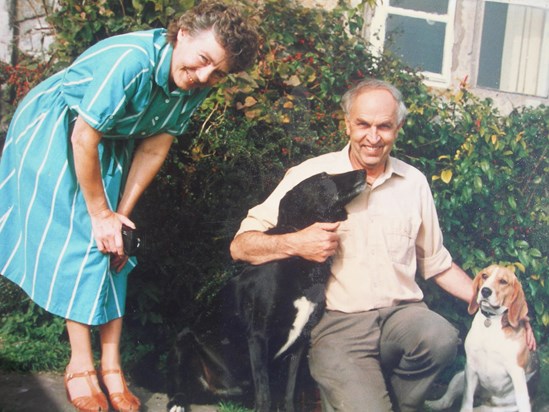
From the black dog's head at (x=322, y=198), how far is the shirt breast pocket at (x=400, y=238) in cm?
19

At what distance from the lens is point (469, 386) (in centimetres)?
240

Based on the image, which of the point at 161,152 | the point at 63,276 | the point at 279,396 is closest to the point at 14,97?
the point at 161,152

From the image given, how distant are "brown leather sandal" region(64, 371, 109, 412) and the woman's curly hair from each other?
41.5 inches

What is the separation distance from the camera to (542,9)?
2.63m

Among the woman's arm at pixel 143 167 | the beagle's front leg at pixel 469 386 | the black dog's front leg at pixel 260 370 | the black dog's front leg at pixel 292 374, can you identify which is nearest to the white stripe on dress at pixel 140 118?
the woman's arm at pixel 143 167

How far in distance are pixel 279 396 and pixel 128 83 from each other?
1217mm

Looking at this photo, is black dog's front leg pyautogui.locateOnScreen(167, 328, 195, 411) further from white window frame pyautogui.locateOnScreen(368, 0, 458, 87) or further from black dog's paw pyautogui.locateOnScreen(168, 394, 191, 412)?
white window frame pyautogui.locateOnScreen(368, 0, 458, 87)

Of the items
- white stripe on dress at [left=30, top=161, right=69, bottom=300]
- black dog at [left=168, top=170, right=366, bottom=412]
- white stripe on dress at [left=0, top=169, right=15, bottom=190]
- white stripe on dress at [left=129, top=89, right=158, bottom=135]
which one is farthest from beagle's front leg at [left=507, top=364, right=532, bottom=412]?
white stripe on dress at [left=0, top=169, right=15, bottom=190]

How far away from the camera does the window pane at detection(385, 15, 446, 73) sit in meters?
2.67

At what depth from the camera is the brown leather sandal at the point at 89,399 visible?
6.49 ft

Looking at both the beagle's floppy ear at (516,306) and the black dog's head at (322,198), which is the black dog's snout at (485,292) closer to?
the beagle's floppy ear at (516,306)

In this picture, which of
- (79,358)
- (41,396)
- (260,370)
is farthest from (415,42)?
(41,396)

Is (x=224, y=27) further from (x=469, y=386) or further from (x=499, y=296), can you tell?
(x=469, y=386)

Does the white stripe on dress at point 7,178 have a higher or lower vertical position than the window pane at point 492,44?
lower
